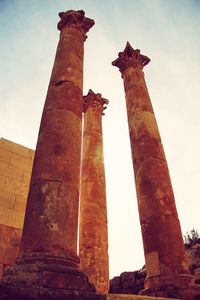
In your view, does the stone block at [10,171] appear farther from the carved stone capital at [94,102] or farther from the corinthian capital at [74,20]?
the carved stone capital at [94,102]

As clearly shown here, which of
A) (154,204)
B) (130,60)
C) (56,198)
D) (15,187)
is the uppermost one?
(130,60)

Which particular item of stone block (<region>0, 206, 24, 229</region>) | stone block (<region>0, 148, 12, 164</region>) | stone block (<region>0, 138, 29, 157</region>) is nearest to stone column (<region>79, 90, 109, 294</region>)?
stone block (<region>0, 206, 24, 229</region>)

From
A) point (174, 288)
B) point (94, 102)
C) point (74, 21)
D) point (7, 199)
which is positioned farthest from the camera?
point (94, 102)

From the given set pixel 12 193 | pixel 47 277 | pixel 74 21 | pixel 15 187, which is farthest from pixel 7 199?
pixel 74 21

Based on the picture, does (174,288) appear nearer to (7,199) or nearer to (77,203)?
(77,203)

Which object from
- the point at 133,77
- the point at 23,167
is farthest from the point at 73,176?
the point at 133,77

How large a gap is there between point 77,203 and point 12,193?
489cm

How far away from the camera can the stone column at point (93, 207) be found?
42.5 ft

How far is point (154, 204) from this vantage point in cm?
1057

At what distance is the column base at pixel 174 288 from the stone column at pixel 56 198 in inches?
140

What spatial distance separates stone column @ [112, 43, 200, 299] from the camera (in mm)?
8984

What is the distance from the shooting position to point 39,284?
5.59 meters

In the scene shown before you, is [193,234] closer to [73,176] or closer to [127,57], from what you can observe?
[127,57]

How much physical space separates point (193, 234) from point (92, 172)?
20.7m
